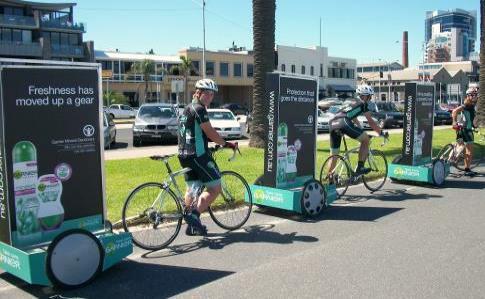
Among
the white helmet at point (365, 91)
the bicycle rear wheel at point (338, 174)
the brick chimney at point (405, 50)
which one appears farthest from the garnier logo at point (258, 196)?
the brick chimney at point (405, 50)

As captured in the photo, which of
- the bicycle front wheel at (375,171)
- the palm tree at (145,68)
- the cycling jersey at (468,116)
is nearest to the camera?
the bicycle front wheel at (375,171)

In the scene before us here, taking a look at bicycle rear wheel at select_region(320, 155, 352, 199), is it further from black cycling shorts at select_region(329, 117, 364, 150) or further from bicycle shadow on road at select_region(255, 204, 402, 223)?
bicycle shadow on road at select_region(255, 204, 402, 223)

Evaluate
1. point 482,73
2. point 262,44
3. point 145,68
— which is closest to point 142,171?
point 262,44

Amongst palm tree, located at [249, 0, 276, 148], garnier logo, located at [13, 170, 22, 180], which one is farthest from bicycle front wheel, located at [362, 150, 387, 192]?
garnier logo, located at [13, 170, 22, 180]

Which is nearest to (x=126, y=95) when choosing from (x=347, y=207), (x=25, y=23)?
(x=25, y=23)

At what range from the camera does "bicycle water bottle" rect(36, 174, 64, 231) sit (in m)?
5.18

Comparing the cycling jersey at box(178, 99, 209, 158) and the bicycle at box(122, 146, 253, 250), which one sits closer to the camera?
the bicycle at box(122, 146, 253, 250)

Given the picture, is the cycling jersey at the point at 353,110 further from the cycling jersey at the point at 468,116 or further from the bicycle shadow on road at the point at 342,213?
the cycling jersey at the point at 468,116

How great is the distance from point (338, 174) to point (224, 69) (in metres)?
63.6

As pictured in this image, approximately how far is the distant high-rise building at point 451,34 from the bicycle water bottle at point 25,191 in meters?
159

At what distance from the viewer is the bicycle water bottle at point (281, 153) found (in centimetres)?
792

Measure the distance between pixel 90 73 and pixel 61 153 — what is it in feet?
2.79

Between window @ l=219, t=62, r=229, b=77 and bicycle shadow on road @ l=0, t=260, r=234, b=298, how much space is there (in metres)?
66.8

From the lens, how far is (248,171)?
11500 millimetres
